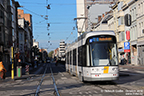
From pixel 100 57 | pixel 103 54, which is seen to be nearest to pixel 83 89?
pixel 100 57

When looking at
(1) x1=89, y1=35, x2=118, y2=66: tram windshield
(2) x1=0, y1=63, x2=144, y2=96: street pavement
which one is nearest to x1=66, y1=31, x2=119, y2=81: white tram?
(1) x1=89, y1=35, x2=118, y2=66: tram windshield

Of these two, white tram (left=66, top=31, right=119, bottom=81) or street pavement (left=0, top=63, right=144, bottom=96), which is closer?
street pavement (left=0, top=63, right=144, bottom=96)

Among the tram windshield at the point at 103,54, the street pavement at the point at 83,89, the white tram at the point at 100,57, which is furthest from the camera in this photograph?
the tram windshield at the point at 103,54

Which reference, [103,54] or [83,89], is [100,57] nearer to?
[103,54]

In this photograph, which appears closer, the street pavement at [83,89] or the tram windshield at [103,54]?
the street pavement at [83,89]

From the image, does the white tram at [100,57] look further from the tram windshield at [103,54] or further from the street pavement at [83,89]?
the street pavement at [83,89]

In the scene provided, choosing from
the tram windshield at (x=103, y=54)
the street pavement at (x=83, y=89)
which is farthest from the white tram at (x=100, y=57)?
the street pavement at (x=83, y=89)

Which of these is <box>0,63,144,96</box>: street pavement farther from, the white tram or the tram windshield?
the tram windshield

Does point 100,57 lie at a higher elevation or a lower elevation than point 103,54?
lower

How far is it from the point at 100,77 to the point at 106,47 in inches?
73.7

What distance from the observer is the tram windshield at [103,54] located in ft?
47.3

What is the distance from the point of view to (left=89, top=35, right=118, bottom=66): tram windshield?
14406mm

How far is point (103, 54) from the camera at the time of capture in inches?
569

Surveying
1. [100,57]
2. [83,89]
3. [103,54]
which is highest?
[103,54]
